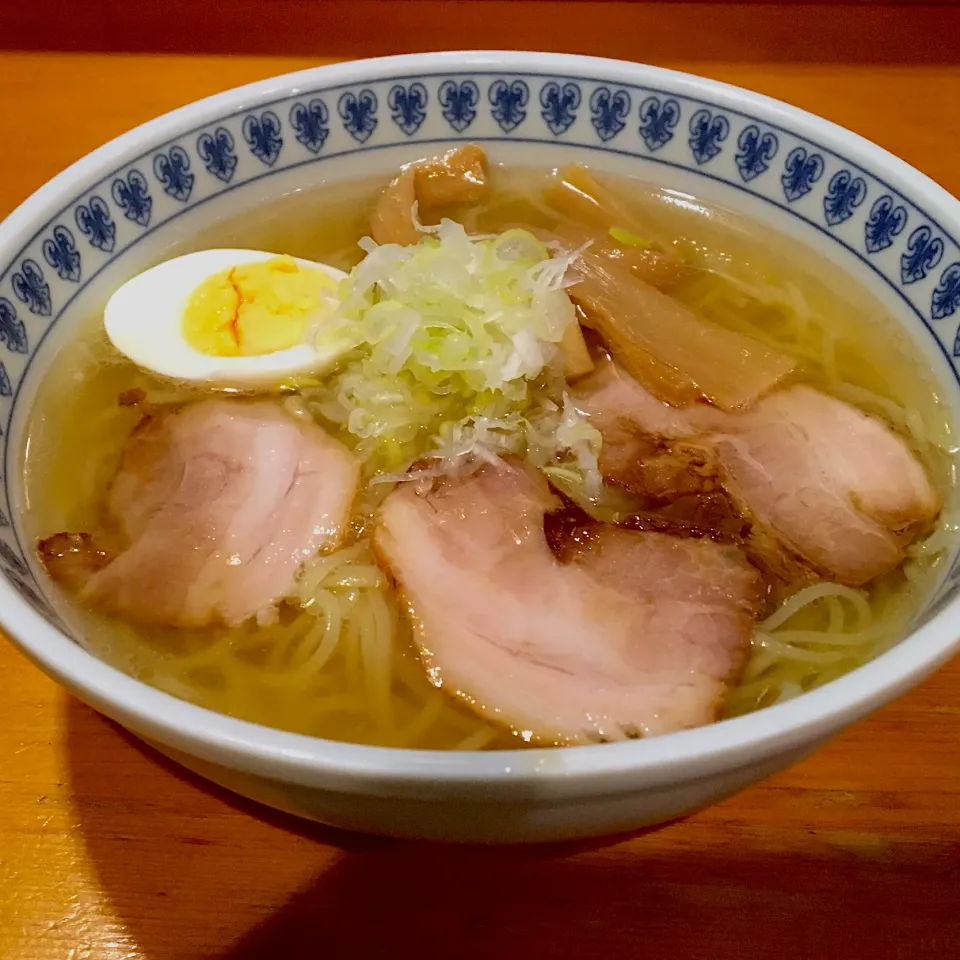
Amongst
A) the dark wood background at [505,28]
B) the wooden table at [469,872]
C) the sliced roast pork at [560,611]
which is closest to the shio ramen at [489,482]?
the sliced roast pork at [560,611]

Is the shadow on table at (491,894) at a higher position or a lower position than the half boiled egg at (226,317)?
lower

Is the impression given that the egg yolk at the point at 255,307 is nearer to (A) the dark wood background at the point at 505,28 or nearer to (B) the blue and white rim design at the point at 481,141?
(B) the blue and white rim design at the point at 481,141

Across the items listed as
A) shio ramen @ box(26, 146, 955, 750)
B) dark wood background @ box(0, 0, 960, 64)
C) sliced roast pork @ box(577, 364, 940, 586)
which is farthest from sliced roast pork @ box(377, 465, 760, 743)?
dark wood background @ box(0, 0, 960, 64)

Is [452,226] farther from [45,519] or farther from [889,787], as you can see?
[889,787]

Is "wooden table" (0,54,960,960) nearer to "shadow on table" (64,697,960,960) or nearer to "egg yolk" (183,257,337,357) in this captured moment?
"shadow on table" (64,697,960,960)

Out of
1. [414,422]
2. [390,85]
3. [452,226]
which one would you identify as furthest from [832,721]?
[390,85]

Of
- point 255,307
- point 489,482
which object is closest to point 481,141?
point 255,307

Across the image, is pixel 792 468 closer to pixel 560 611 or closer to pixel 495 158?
pixel 560 611
